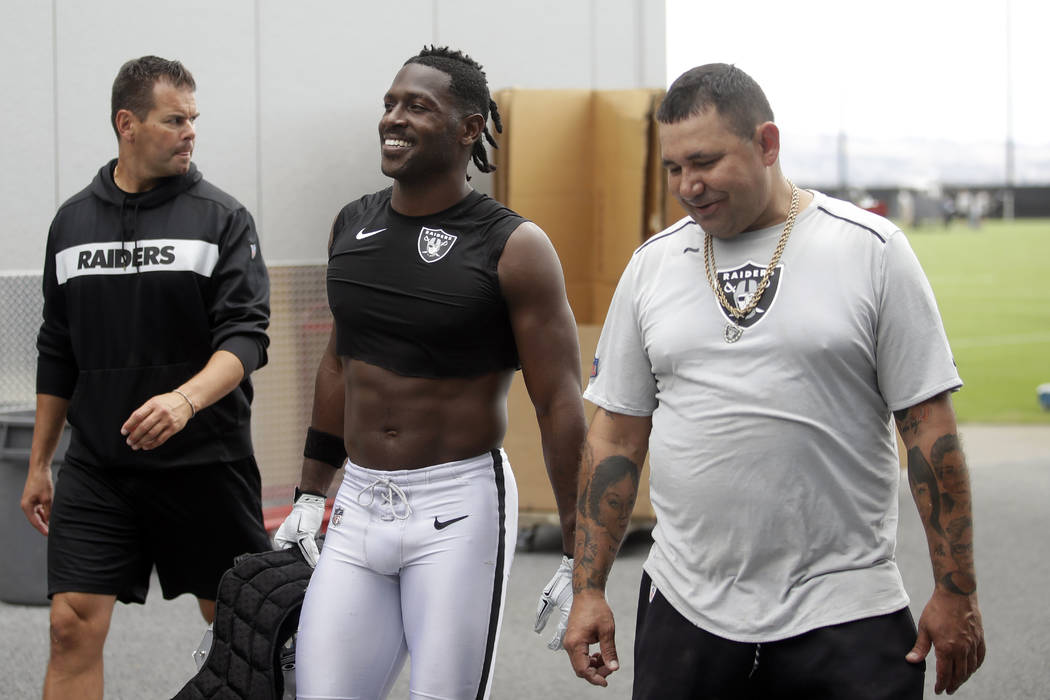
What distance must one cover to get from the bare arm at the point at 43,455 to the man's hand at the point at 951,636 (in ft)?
8.95

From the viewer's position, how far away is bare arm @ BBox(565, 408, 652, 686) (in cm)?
293

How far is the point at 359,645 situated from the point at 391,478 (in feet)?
1.34

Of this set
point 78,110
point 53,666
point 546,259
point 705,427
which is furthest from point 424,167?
point 78,110

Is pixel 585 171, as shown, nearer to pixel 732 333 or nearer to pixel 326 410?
pixel 326 410

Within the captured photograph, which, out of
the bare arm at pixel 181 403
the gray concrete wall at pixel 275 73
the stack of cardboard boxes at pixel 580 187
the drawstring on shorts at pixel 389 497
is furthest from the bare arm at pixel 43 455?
the stack of cardboard boxes at pixel 580 187

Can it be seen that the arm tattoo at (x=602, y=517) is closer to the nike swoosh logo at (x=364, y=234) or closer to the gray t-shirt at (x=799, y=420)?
the gray t-shirt at (x=799, y=420)

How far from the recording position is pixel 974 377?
17.9 metres

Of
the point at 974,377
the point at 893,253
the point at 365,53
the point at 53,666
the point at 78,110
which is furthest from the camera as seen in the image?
the point at 974,377

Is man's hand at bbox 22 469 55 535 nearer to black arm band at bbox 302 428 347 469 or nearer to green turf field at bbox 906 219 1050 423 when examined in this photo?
black arm band at bbox 302 428 347 469

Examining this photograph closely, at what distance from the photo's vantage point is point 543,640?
6102 mm

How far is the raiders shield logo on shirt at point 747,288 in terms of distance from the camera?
276 cm

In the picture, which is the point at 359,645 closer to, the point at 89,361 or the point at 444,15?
the point at 89,361

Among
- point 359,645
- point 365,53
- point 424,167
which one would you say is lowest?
point 359,645

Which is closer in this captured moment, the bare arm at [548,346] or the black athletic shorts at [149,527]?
the bare arm at [548,346]
